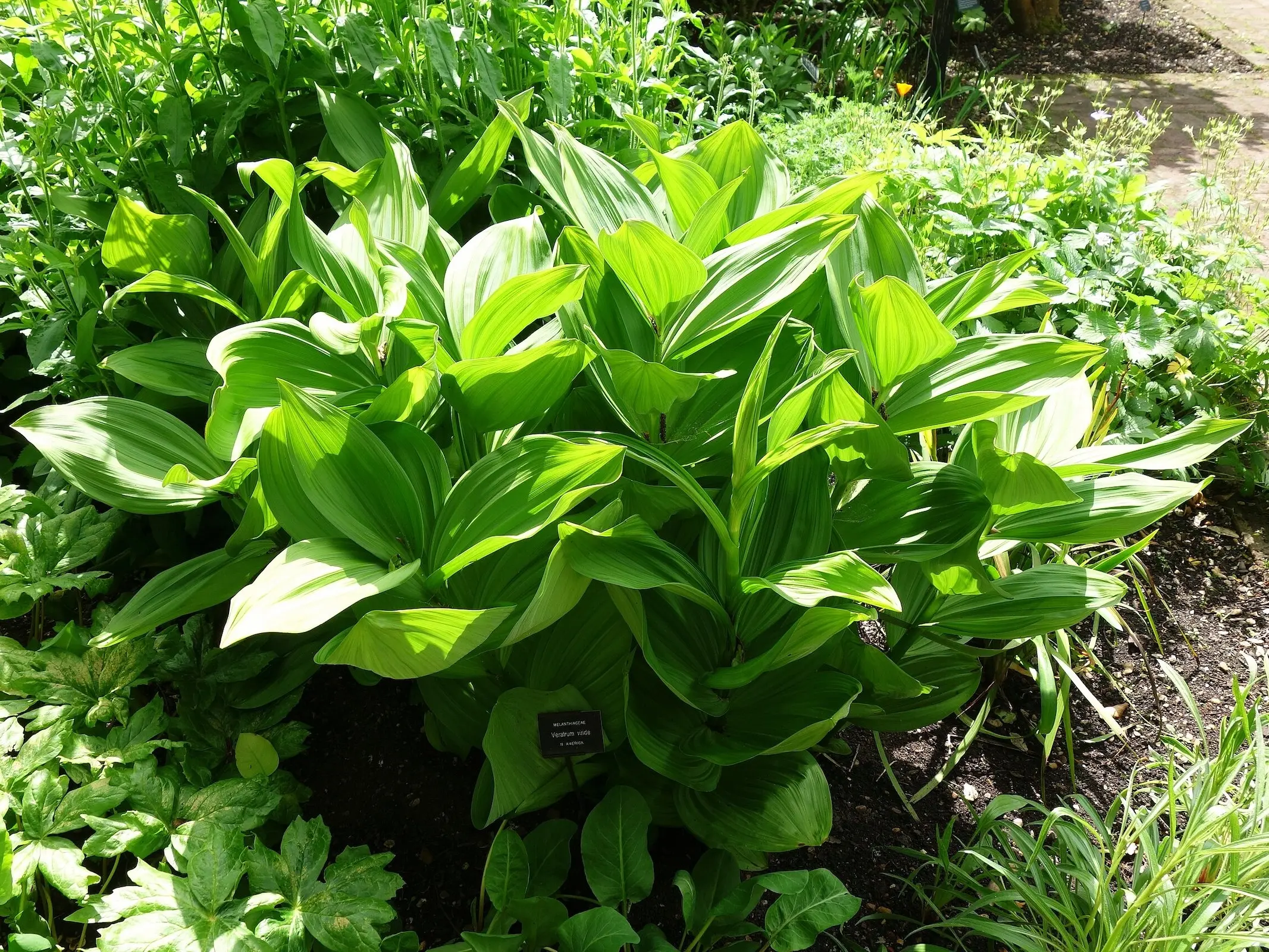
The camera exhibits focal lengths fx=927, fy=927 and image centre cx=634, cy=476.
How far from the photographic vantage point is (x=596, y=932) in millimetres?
1168

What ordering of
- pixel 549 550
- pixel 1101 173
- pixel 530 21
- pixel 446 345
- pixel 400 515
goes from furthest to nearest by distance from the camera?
1. pixel 1101 173
2. pixel 530 21
3. pixel 446 345
4. pixel 549 550
5. pixel 400 515

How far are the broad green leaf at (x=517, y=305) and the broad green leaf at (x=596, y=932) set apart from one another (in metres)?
0.77

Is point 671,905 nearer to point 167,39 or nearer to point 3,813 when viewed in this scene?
point 3,813

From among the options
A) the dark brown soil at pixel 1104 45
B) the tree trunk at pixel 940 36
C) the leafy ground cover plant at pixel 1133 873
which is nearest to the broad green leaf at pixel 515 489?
the leafy ground cover plant at pixel 1133 873

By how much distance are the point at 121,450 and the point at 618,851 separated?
0.93 metres

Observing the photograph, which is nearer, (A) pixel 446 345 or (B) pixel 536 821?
(A) pixel 446 345

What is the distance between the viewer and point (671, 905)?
4.90 feet

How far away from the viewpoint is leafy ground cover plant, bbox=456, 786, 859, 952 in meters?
1.20

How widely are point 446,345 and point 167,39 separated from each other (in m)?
0.98

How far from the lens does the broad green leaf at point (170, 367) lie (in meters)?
1.53

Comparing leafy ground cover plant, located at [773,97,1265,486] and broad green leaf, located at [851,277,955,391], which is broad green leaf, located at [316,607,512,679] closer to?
broad green leaf, located at [851,277,955,391]

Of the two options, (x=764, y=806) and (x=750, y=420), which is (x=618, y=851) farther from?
(x=750, y=420)

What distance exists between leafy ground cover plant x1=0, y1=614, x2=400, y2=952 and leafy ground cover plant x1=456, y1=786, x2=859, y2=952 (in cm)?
16

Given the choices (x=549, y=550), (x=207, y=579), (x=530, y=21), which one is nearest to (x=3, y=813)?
(x=207, y=579)
